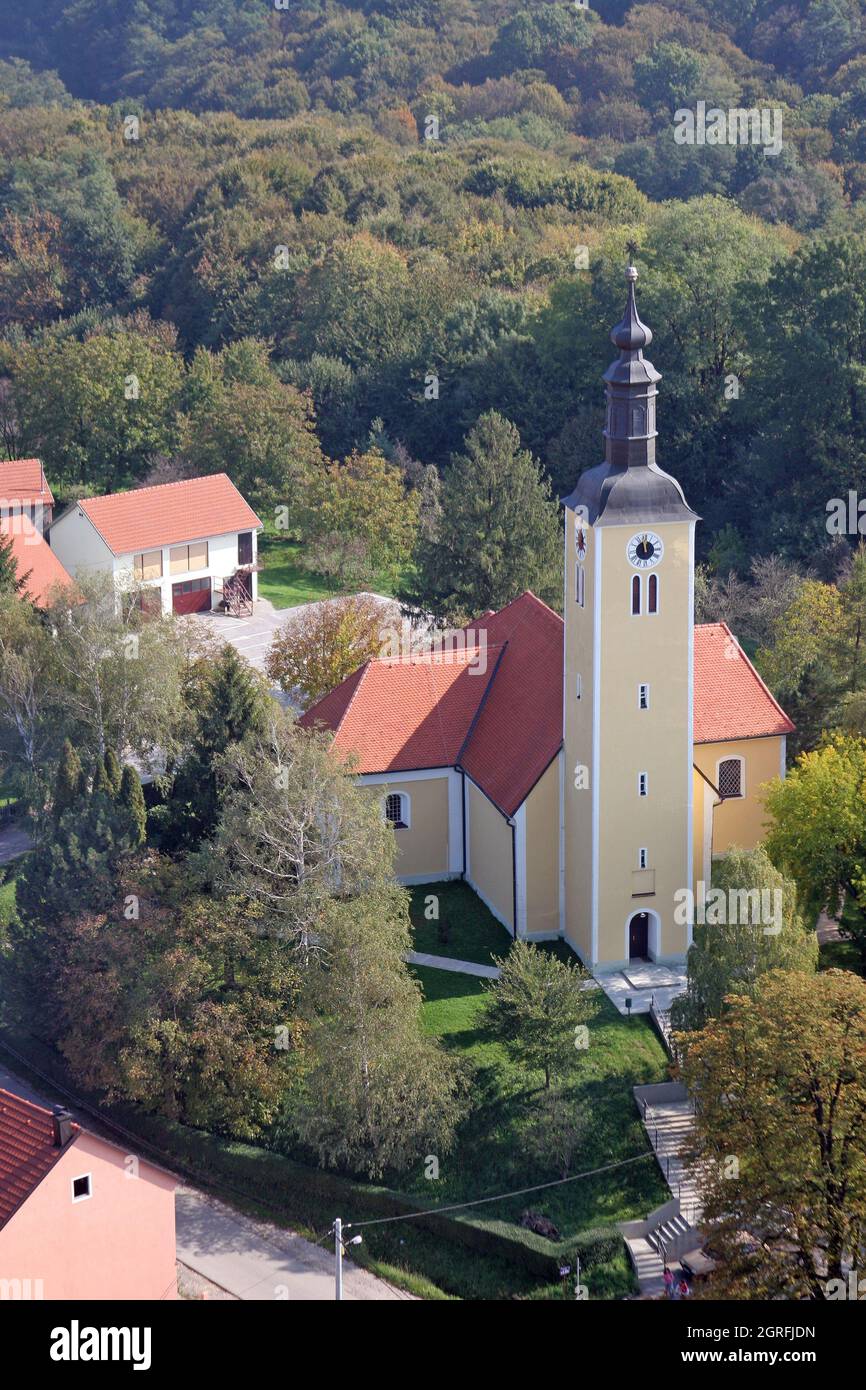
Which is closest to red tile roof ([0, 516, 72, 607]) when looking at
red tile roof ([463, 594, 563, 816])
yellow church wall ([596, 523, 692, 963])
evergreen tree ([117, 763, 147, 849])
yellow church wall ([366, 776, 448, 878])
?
evergreen tree ([117, 763, 147, 849])

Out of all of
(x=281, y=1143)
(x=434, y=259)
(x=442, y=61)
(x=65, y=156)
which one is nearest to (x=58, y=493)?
(x=434, y=259)

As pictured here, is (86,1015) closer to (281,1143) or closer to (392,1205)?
(281,1143)

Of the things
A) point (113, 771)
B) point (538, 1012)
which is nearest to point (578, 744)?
point (538, 1012)

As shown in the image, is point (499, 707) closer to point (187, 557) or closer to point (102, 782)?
point (102, 782)

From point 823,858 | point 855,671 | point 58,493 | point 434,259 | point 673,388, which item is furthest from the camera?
point 434,259

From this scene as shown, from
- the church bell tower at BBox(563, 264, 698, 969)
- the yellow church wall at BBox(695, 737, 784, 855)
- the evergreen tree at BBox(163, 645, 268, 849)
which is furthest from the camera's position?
the yellow church wall at BBox(695, 737, 784, 855)

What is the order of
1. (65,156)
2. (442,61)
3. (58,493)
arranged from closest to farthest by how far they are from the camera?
(58,493)
(65,156)
(442,61)

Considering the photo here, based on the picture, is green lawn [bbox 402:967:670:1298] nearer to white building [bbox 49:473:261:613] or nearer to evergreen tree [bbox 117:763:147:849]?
evergreen tree [bbox 117:763:147:849]
